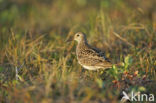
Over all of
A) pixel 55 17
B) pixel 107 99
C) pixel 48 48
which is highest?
pixel 55 17

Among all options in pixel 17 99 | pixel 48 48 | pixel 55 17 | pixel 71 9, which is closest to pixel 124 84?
pixel 17 99

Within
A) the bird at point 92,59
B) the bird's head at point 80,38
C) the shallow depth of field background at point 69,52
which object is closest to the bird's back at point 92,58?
the bird at point 92,59

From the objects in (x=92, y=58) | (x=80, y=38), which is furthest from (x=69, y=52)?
(x=92, y=58)

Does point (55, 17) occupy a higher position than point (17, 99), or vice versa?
point (55, 17)

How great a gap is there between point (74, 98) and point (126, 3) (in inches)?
288

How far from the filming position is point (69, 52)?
23.5 feet

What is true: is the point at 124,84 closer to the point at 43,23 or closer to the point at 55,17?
the point at 43,23

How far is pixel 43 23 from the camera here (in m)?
10.4

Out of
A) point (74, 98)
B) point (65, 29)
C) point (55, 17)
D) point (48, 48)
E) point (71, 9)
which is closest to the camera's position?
point (74, 98)

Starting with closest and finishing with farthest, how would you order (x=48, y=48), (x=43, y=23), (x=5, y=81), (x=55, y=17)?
(x=5, y=81)
(x=48, y=48)
(x=43, y=23)
(x=55, y=17)

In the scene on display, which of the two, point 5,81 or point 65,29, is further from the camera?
point 65,29

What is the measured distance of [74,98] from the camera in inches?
164

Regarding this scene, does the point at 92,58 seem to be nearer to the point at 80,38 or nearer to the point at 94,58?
the point at 94,58

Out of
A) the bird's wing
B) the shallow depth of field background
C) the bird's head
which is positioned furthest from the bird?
the bird's head
